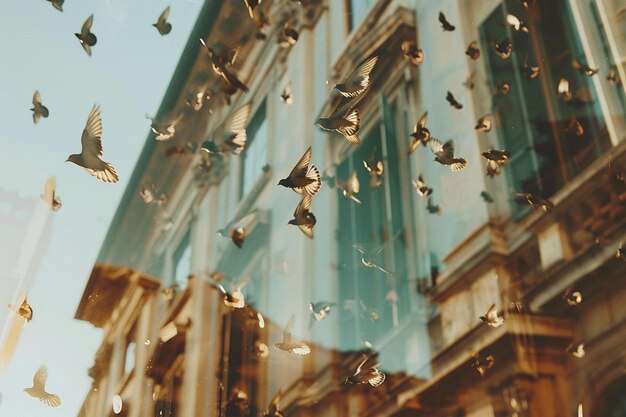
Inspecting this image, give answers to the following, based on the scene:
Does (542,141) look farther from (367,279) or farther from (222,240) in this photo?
(222,240)

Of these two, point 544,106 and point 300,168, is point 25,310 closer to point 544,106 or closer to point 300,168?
point 300,168

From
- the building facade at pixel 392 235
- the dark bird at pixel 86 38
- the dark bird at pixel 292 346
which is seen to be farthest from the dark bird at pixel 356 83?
the dark bird at pixel 292 346

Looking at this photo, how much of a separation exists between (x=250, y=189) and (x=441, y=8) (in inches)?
117

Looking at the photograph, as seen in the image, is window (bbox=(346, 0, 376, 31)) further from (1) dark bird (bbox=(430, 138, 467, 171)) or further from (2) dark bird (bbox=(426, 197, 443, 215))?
(1) dark bird (bbox=(430, 138, 467, 171))

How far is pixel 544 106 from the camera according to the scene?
4520 mm

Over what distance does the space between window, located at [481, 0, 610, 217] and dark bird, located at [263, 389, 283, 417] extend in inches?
89.1

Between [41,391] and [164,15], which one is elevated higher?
[164,15]

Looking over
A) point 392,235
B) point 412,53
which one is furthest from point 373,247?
point 412,53

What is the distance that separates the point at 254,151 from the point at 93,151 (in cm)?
513

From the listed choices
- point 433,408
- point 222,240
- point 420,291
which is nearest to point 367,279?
point 420,291

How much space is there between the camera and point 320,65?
7281mm

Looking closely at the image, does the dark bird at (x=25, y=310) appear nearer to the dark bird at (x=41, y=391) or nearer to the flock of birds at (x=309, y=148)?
the flock of birds at (x=309, y=148)

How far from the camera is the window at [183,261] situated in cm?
853

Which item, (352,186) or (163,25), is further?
(352,186)
